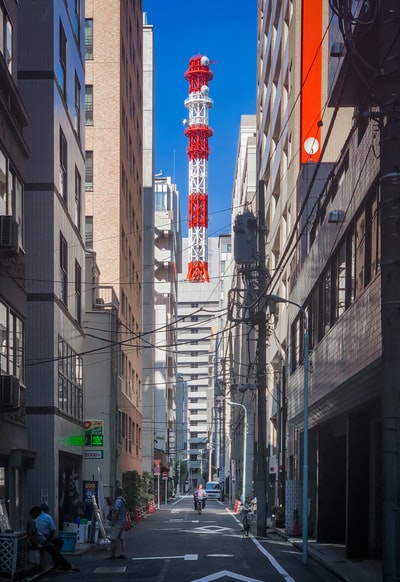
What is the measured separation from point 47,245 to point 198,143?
128m

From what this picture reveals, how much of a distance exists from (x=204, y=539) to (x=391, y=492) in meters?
20.2

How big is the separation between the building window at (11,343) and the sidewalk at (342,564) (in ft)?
28.1

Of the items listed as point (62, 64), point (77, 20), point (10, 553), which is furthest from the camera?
point (77, 20)

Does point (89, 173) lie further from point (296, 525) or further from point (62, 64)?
point (296, 525)

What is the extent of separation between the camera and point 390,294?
11914mm

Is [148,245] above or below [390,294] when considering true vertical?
above

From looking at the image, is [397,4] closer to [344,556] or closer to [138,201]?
[344,556]

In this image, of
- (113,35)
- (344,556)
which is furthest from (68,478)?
(113,35)

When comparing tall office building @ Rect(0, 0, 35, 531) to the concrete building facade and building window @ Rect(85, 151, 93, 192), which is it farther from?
building window @ Rect(85, 151, 93, 192)

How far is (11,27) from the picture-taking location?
22.7 metres

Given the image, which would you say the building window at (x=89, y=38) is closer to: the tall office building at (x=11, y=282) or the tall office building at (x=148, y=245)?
the tall office building at (x=148, y=245)

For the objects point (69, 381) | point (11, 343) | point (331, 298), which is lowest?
point (69, 381)

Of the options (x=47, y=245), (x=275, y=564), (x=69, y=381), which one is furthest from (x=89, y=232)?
(x=275, y=564)

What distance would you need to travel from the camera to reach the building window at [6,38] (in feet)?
71.0
